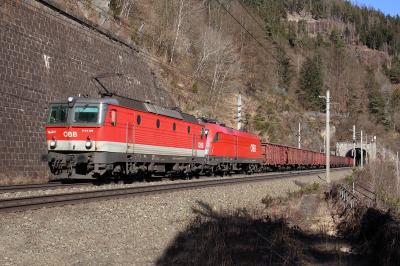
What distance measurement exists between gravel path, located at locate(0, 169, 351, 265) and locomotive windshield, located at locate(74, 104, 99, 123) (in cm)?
419

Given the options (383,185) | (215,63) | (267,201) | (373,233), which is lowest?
(373,233)

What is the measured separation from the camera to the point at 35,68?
63.5ft

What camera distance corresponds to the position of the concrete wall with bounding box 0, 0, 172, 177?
17406 millimetres

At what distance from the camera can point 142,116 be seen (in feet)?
52.1

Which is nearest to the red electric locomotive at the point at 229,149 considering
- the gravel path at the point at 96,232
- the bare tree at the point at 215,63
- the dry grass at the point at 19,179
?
the dry grass at the point at 19,179

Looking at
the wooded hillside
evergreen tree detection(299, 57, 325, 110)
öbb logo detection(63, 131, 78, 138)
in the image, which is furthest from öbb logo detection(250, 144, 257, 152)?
evergreen tree detection(299, 57, 325, 110)

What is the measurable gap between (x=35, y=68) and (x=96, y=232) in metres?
14.6

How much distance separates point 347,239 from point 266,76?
6576 cm

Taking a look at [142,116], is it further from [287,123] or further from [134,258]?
[287,123]

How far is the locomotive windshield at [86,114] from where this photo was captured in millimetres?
13617

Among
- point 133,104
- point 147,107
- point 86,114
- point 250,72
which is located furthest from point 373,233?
point 250,72

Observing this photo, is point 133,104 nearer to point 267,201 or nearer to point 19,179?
point 19,179

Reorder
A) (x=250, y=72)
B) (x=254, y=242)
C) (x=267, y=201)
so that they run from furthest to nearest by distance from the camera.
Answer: (x=250, y=72)
(x=267, y=201)
(x=254, y=242)

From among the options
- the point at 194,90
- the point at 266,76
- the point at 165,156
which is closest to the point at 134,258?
the point at 165,156
